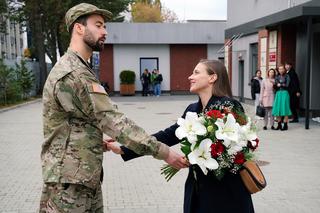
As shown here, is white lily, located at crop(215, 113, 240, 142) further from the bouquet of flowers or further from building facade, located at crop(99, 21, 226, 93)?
building facade, located at crop(99, 21, 226, 93)

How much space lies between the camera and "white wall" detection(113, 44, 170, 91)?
30.7 m

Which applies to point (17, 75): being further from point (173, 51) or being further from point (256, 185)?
point (256, 185)

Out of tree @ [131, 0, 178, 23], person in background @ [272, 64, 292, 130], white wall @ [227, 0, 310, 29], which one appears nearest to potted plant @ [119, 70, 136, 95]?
white wall @ [227, 0, 310, 29]

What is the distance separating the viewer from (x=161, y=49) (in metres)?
31.2

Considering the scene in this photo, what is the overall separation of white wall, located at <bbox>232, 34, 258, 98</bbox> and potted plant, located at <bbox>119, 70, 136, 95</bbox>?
27.6ft

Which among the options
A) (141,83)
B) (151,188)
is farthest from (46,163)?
(141,83)

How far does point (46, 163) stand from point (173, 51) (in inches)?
1128

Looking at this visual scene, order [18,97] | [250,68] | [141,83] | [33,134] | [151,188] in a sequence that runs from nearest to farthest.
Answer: [151,188], [33,134], [250,68], [18,97], [141,83]

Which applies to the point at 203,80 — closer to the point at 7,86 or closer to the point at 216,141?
the point at 216,141

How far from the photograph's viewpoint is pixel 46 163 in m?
2.97

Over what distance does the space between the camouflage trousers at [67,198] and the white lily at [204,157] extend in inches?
28.9

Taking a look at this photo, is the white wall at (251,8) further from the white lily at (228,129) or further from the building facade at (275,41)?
the white lily at (228,129)

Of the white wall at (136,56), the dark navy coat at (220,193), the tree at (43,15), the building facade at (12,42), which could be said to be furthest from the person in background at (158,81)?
the building facade at (12,42)

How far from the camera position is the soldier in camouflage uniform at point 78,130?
2.88 metres
